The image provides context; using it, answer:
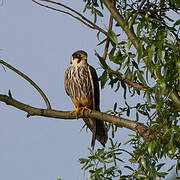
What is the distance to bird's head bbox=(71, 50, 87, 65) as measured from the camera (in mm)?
4743

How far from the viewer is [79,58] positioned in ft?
15.7

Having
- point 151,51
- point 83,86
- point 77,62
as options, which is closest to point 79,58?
point 77,62

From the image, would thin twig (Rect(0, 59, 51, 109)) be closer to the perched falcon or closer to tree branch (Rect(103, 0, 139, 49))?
tree branch (Rect(103, 0, 139, 49))

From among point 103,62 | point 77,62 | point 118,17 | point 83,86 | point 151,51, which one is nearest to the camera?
point 151,51

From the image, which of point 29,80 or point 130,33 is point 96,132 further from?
point 130,33

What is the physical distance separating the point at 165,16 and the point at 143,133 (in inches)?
43.2

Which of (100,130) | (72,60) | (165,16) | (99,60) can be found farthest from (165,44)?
(72,60)

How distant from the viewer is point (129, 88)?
3318 mm

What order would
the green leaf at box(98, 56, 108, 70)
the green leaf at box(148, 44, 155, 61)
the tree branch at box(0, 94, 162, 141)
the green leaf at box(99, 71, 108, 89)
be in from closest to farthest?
the green leaf at box(148, 44, 155, 61), the green leaf at box(98, 56, 108, 70), the green leaf at box(99, 71, 108, 89), the tree branch at box(0, 94, 162, 141)

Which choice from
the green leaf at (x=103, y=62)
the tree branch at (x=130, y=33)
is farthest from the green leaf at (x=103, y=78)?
the tree branch at (x=130, y=33)

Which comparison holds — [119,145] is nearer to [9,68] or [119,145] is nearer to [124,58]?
[124,58]

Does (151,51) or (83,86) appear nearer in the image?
(151,51)

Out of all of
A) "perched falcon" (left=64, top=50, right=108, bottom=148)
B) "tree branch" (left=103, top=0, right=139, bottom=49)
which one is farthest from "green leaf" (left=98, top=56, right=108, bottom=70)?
"perched falcon" (left=64, top=50, right=108, bottom=148)

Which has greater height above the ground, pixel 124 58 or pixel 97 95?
pixel 97 95
